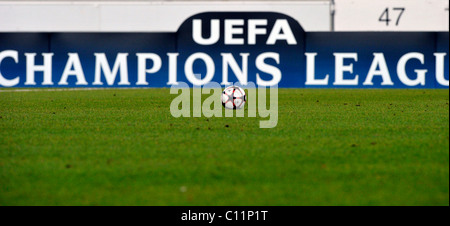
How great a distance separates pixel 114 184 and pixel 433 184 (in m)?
2.93

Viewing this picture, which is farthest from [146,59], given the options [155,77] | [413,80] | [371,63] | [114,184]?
[114,184]

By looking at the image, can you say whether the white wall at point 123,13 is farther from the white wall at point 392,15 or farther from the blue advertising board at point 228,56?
the blue advertising board at point 228,56

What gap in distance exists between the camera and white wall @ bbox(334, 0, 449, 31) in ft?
105

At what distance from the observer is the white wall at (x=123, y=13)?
3488cm

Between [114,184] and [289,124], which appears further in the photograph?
[289,124]

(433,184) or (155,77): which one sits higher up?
(155,77)

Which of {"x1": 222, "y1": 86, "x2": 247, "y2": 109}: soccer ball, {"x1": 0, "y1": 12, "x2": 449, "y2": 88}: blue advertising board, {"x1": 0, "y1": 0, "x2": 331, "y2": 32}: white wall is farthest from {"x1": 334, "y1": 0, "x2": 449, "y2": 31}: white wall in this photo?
{"x1": 222, "y1": 86, "x2": 247, "y2": 109}: soccer ball

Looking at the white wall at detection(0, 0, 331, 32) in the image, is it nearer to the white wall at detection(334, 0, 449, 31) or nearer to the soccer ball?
the white wall at detection(334, 0, 449, 31)

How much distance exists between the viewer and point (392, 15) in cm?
3195

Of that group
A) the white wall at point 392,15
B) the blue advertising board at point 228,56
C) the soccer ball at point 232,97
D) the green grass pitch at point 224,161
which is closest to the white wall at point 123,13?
the white wall at point 392,15

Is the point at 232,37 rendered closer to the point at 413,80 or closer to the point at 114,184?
the point at 413,80

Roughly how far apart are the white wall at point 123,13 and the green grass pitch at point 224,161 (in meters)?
23.2

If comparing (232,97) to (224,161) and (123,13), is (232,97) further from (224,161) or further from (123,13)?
(123,13)

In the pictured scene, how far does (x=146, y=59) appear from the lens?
2725 cm
